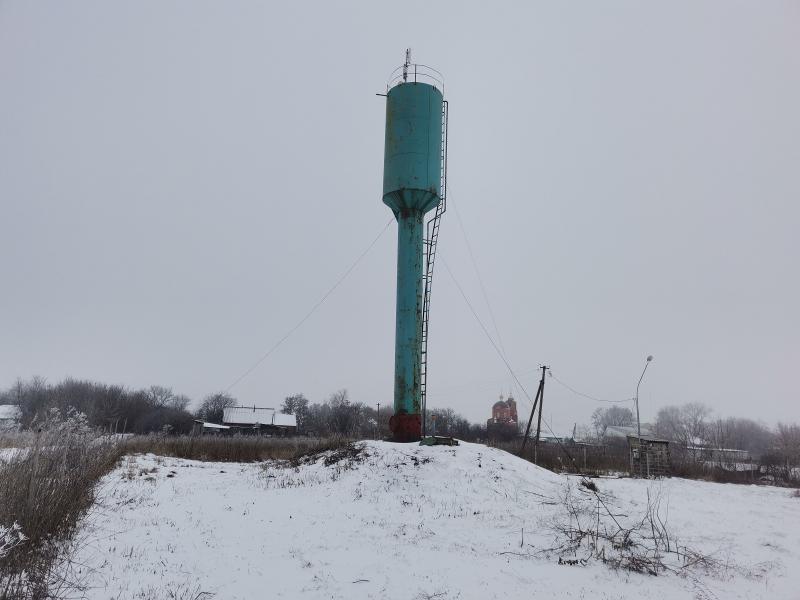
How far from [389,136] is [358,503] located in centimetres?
1227

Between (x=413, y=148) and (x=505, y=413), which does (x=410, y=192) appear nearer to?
(x=413, y=148)

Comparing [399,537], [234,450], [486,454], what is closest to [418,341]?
[486,454]

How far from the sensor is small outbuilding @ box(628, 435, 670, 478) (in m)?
23.5

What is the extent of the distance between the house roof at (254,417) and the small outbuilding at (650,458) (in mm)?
43029

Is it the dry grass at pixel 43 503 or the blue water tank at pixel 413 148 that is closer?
the dry grass at pixel 43 503

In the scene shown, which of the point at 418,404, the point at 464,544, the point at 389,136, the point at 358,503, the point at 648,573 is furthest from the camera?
the point at 389,136

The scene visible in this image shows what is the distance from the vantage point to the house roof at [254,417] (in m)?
58.5

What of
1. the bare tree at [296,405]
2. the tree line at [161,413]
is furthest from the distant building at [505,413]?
the bare tree at [296,405]

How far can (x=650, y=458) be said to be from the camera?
23578mm

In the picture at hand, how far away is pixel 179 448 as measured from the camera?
23.4 m

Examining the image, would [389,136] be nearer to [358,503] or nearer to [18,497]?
[358,503]

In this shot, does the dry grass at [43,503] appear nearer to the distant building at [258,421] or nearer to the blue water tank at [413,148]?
the blue water tank at [413,148]

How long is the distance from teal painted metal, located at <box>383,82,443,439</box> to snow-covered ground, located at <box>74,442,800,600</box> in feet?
9.16

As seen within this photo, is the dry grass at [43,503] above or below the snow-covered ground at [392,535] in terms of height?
above
